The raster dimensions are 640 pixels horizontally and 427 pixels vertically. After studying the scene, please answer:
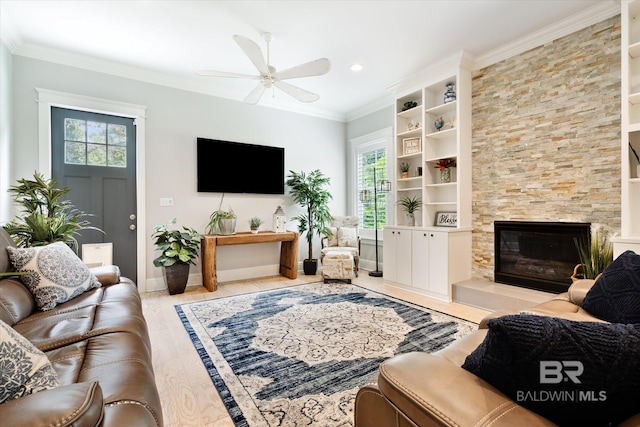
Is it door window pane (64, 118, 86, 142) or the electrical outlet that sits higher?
door window pane (64, 118, 86, 142)

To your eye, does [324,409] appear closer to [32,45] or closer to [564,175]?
[564,175]

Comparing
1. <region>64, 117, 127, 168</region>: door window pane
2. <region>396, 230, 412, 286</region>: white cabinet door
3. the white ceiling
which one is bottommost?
<region>396, 230, 412, 286</region>: white cabinet door

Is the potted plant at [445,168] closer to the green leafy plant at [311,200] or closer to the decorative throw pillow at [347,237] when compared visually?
the decorative throw pillow at [347,237]

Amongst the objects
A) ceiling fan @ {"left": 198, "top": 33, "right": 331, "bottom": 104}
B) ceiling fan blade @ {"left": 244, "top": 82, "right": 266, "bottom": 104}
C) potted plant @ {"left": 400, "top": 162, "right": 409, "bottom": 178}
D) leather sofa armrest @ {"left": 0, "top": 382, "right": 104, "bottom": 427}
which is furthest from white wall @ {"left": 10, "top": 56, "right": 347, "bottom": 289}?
leather sofa armrest @ {"left": 0, "top": 382, "right": 104, "bottom": 427}

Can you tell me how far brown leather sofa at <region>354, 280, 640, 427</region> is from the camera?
0.66 metres

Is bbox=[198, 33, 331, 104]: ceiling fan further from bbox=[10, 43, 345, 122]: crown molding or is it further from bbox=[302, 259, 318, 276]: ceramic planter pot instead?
bbox=[302, 259, 318, 276]: ceramic planter pot

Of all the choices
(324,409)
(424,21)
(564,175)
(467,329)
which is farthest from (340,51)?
(324,409)

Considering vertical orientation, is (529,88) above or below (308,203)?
above

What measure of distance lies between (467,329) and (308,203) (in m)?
3.00

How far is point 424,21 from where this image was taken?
293 cm

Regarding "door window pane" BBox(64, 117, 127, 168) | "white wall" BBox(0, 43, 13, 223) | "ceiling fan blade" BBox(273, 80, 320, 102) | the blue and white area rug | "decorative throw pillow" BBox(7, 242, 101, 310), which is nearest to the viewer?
the blue and white area rug

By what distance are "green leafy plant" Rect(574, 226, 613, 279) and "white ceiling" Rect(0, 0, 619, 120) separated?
6.66ft

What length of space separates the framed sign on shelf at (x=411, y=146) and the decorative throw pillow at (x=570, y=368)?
147 inches

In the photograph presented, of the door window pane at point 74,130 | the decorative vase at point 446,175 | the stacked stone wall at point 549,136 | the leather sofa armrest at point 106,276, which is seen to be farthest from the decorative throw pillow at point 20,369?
the decorative vase at point 446,175
